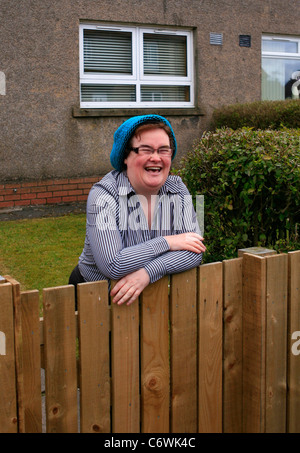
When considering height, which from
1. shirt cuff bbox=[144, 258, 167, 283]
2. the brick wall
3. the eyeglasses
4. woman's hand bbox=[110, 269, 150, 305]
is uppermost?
the brick wall

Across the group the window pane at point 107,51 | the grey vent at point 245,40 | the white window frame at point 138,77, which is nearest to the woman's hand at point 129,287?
the white window frame at point 138,77

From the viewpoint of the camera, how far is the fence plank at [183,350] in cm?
233

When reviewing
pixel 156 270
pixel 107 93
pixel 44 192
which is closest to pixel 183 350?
pixel 156 270

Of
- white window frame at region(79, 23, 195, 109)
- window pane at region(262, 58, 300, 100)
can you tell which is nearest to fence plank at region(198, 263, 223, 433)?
white window frame at region(79, 23, 195, 109)

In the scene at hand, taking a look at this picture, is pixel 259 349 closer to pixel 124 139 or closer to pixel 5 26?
pixel 124 139

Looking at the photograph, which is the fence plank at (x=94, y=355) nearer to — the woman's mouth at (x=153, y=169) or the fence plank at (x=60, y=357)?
the fence plank at (x=60, y=357)

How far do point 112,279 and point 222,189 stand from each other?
6.10 feet

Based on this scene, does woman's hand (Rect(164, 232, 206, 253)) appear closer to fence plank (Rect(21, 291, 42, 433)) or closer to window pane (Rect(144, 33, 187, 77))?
fence plank (Rect(21, 291, 42, 433))

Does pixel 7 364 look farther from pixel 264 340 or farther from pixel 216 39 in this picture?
pixel 216 39

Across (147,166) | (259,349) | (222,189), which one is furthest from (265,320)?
(222,189)

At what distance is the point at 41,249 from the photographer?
6.45 metres

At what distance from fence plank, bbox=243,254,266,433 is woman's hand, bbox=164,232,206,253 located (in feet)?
0.78

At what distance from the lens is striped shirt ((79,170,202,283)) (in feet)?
7.54

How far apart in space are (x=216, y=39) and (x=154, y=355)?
9.27 m
